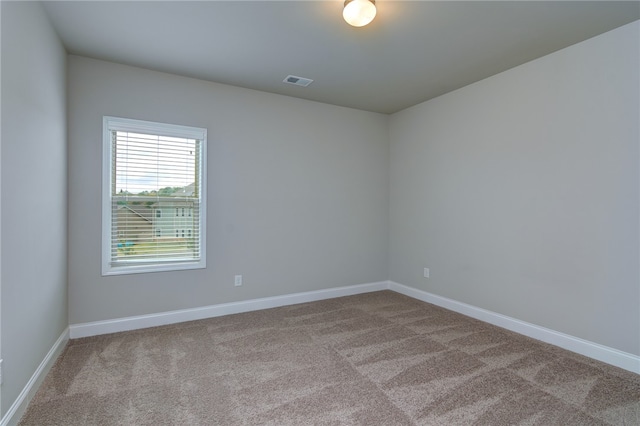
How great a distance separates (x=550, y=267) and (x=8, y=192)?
4.14 meters

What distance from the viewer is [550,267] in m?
2.92

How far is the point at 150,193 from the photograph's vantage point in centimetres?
329

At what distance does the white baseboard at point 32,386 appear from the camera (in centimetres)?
175

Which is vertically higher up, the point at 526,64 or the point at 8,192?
the point at 526,64

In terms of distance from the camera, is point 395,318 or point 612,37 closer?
point 612,37

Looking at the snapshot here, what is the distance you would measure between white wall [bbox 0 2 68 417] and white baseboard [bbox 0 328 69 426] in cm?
5

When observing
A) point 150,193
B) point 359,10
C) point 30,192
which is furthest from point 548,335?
point 30,192

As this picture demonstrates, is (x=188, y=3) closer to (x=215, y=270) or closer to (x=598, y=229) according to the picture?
(x=215, y=270)

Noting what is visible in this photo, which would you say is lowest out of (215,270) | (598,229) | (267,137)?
(215,270)

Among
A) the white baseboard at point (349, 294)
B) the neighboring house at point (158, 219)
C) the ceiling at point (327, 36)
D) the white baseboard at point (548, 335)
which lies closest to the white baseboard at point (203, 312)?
the white baseboard at point (349, 294)

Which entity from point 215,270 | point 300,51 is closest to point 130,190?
point 215,270

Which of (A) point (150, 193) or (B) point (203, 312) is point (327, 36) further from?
(B) point (203, 312)

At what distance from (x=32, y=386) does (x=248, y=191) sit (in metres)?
2.47

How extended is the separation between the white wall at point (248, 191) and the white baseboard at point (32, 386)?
443 mm
